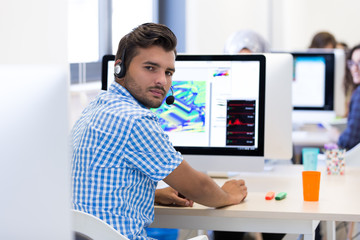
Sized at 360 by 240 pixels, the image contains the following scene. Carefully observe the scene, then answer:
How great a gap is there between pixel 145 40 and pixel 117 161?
14.6 inches

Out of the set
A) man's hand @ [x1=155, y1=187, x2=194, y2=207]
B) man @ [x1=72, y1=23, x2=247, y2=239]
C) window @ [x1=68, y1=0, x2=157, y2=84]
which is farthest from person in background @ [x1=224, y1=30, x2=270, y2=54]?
man @ [x1=72, y1=23, x2=247, y2=239]

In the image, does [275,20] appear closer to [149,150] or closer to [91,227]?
[149,150]

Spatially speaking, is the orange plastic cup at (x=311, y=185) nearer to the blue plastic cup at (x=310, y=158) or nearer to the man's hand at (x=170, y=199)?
the man's hand at (x=170, y=199)

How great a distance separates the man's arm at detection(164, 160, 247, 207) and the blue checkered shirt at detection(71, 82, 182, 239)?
0.05 metres

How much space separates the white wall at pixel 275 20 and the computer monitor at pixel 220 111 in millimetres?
3039

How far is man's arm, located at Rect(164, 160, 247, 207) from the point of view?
5.22ft

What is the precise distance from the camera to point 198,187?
1.65m

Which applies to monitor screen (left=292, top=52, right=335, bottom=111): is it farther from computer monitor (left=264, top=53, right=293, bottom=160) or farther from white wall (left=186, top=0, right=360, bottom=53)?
computer monitor (left=264, top=53, right=293, bottom=160)

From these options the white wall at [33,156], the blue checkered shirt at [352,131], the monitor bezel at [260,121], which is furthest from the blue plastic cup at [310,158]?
the white wall at [33,156]

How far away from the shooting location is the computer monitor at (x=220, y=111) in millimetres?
2096

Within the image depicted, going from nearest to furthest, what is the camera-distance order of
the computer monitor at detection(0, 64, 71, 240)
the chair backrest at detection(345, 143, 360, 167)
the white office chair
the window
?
the computer monitor at detection(0, 64, 71, 240), the white office chair, the chair backrest at detection(345, 143, 360, 167), the window

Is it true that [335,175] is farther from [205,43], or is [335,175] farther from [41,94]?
[205,43]

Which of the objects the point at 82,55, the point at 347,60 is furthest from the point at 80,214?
the point at 347,60

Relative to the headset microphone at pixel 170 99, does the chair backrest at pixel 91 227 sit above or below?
below
